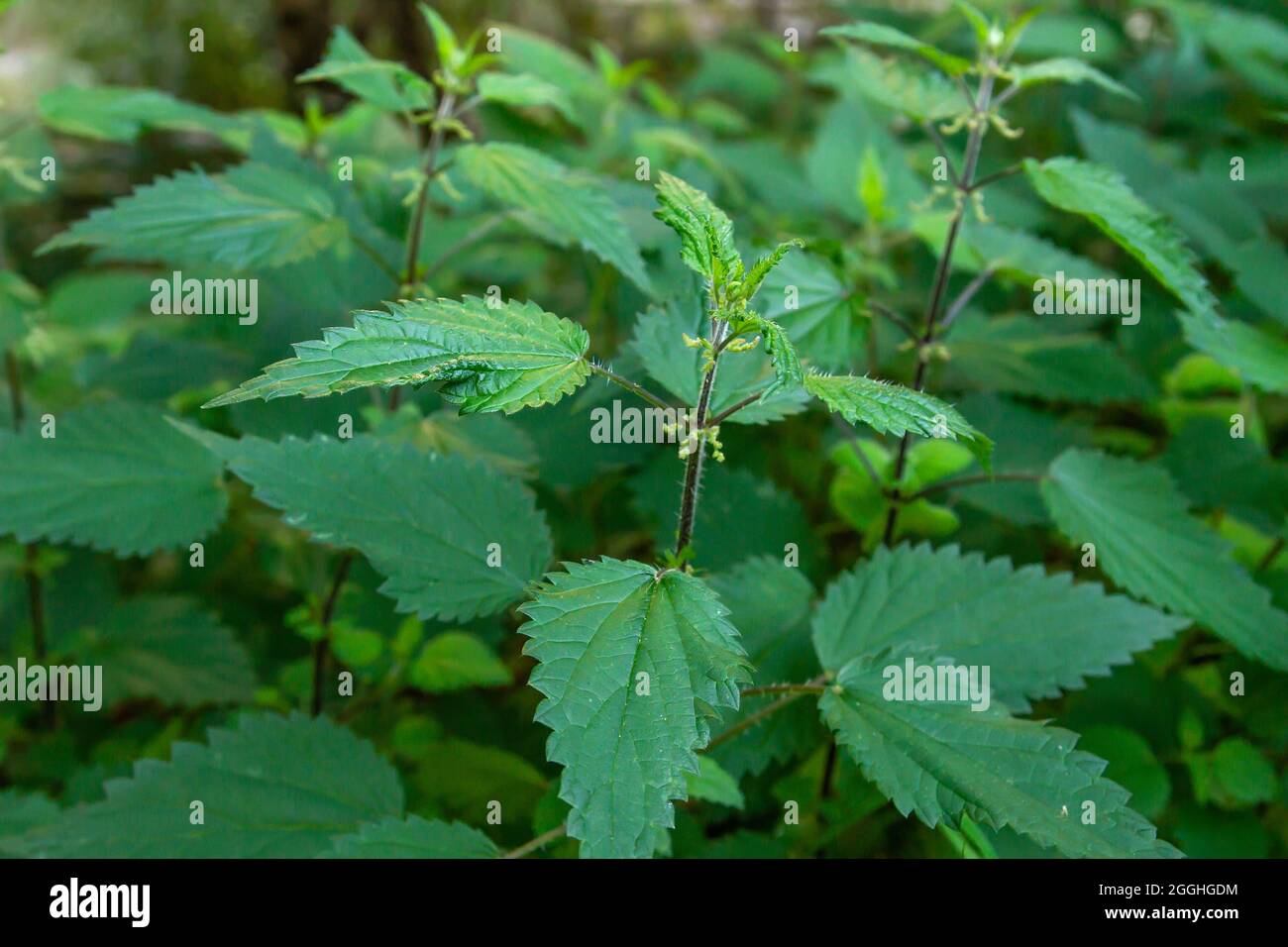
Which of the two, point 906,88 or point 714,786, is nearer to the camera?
point 714,786

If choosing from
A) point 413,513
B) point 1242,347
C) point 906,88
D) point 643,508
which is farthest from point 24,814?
point 1242,347

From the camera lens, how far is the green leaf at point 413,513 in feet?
3.73

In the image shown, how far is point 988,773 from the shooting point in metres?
1.03

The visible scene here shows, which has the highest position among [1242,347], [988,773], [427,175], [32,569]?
[427,175]

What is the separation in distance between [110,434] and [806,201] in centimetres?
165

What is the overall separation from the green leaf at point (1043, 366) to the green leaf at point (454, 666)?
0.94 m

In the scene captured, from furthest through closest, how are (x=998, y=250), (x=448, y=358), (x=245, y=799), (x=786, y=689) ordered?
(x=998, y=250) → (x=245, y=799) → (x=786, y=689) → (x=448, y=358)

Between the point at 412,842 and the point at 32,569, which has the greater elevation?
the point at 32,569

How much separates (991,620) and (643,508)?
0.58 metres

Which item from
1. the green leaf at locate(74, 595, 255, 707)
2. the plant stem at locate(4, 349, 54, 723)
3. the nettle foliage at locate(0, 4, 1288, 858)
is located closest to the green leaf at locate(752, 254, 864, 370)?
the nettle foliage at locate(0, 4, 1288, 858)

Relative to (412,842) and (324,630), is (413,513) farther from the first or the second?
(324,630)
